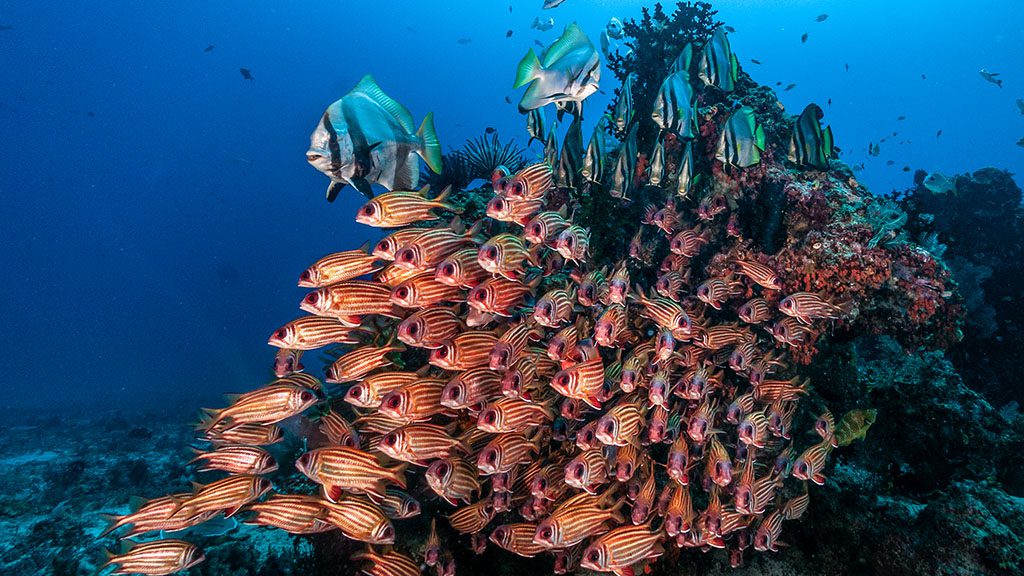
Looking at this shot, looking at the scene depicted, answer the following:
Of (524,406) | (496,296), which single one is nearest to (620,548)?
(524,406)

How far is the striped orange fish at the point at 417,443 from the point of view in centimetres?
369

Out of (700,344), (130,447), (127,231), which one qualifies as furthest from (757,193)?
(127,231)

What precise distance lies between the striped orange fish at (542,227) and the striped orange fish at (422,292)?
Answer: 31.4 inches

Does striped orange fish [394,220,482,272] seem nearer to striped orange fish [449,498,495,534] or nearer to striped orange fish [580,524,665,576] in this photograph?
striped orange fish [449,498,495,534]

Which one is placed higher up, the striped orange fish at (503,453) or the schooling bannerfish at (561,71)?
the schooling bannerfish at (561,71)

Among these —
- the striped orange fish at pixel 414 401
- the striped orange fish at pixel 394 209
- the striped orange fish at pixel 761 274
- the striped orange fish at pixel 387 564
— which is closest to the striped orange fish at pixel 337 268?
the striped orange fish at pixel 394 209

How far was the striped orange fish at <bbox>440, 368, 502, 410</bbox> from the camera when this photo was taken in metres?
3.84

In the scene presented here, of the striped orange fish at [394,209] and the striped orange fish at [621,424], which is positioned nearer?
the striped orange fish at [621,424]

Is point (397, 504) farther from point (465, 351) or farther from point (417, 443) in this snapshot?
point (465, 351)

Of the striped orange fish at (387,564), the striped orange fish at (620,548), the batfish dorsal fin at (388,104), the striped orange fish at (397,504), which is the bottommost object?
the striped orange fish at (620,548)

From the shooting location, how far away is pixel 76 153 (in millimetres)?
105188

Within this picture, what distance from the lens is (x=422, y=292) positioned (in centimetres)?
400

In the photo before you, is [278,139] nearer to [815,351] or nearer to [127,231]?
[127,231]

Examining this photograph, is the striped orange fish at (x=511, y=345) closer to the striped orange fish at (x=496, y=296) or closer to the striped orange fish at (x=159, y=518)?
the striped orange fish at (x=496, y=296)
